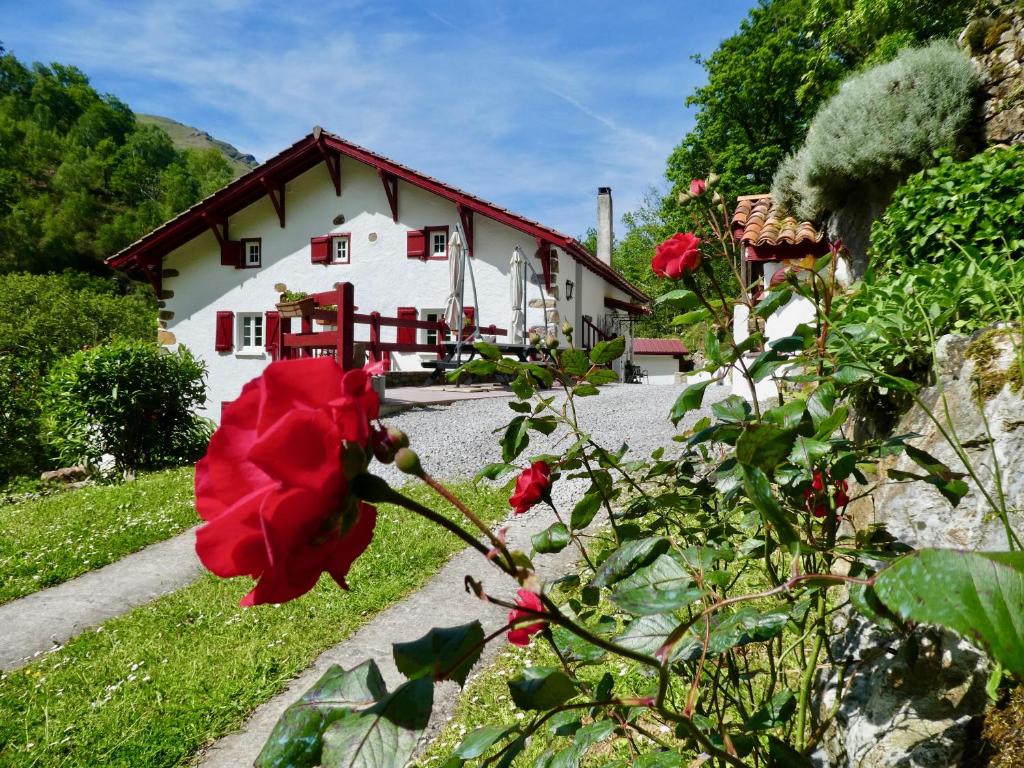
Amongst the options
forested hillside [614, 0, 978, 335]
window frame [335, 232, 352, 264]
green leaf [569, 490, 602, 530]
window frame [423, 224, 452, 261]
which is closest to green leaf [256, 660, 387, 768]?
green leaf [569, 490, 602, 530]

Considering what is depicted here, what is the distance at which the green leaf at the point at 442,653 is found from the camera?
0.39 metres

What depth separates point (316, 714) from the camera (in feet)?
1.40

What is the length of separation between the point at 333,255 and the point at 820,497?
12707 mm

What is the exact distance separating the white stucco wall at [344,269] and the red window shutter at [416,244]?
124 millimetres

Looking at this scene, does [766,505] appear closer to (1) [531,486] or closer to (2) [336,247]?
(1) [531,486]

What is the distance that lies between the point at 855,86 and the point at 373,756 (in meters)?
7.39

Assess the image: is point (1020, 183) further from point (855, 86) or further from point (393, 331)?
point (393, 331)

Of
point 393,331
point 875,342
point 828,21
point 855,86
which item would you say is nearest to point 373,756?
point 875,342

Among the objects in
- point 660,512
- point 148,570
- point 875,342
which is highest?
point 875,342

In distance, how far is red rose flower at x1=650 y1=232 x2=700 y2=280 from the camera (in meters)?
1.01

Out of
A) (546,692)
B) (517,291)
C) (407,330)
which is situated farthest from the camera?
(407,330)

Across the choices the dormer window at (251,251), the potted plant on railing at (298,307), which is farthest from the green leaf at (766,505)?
the dormer window at (251,251)

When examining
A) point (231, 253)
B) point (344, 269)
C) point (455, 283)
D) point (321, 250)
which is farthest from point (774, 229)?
point (231, 253)

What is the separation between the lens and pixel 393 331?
12.0 meters
